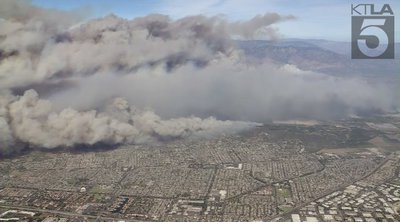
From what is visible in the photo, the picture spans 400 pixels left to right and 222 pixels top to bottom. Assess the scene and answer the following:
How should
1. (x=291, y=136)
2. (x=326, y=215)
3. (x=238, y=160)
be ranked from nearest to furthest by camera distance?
1. (x=326, y=215)
2. (x=238, y=160)
3. (x=291, y=136)

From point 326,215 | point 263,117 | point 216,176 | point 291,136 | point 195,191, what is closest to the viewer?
point 326,215

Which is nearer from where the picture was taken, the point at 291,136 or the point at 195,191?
the point at 195,191

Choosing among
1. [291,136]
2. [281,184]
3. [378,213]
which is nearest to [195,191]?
[281,184]

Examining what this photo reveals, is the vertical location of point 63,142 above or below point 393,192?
above

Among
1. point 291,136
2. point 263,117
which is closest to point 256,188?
point 291,136

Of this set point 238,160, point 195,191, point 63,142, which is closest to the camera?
point 195,191

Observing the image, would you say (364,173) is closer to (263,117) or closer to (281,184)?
(281,184)

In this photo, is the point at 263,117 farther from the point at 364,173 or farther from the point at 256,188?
the point at 256,188

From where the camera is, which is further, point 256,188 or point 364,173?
point 364,173

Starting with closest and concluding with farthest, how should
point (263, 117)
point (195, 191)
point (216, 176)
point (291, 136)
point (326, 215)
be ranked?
point (326, 215) < point (195, 191) < point (216, 176) < point (291, 136) < point (263, 117)
